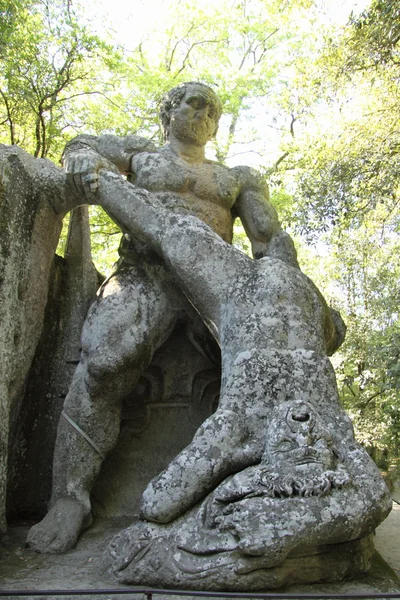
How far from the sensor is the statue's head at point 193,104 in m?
3.76

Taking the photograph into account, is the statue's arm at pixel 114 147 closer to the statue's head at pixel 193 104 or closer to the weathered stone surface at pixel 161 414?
the statue's head at pixel 193 104

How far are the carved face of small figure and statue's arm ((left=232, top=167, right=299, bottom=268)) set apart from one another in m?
1.54

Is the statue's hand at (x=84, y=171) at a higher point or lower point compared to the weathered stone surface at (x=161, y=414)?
higher

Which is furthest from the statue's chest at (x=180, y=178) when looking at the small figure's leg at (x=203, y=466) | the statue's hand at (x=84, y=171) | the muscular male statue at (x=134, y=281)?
the small figure's leg at (x=203, y=466)

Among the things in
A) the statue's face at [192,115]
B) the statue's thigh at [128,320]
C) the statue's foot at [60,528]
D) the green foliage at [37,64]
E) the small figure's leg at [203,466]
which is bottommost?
the statue's foot at [60,528]

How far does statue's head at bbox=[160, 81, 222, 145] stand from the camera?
3.76m

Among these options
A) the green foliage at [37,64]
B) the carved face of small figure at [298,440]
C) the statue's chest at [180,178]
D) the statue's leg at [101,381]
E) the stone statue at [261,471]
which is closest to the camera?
the stone statue at [261,471]

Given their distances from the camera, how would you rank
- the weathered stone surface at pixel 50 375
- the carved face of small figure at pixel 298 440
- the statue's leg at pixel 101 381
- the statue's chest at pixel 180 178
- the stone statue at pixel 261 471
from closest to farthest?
1. the stone statue at pixel 261 471
2. the carved face of small figure at pixel 298 440
3. the statue's leg at pixel 101 381
4. the weathered stone surface at pixel 50 375
5. the statue's chest at pixel 180 178

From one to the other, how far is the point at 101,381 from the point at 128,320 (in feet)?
1.08

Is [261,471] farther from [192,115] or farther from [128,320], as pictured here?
[192,115]

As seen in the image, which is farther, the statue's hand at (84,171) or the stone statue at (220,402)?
the statue's hand at (84,171)

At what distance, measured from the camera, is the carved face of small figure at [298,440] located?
6.76 ft

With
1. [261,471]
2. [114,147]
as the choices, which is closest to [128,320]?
[261,471]

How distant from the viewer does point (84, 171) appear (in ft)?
10.5
